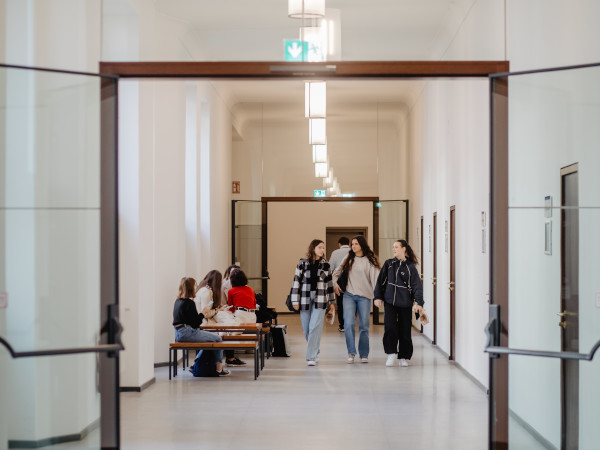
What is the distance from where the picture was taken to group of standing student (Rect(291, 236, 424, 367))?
34.0 feet

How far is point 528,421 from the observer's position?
4.86m

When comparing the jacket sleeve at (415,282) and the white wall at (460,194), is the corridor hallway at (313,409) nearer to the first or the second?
the white wall at (460,194)

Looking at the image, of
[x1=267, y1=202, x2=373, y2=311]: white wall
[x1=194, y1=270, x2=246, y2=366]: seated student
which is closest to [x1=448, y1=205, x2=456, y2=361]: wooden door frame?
[x1=194, y1=270, x2=246, y2=366]: seated student

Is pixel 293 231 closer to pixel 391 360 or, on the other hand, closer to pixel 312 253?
pixel 312 253

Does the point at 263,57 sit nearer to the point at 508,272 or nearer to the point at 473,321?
the point at 508,272

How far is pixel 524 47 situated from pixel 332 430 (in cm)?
321

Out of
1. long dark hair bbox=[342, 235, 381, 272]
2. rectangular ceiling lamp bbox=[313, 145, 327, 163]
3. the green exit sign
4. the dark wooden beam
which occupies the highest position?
rectangular ceiling lamp bbox=[313, 145, 327, 163]

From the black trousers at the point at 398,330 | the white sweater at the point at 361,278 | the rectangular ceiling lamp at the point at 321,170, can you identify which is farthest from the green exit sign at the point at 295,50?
the rectangular ceiling lamp at the point at 321,170

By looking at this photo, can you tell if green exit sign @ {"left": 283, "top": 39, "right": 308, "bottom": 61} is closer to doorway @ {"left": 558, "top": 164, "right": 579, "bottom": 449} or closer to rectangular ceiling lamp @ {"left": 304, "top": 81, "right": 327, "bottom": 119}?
doorway @ {"left": 558, "top": 164, "right": 579, "bottom": 449}

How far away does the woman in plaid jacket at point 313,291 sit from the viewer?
10633 millimetres

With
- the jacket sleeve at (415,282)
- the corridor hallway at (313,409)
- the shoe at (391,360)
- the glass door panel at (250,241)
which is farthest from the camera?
the glass door panel at (250,241)

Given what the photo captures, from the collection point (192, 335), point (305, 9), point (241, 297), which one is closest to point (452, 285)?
point (241, 297)

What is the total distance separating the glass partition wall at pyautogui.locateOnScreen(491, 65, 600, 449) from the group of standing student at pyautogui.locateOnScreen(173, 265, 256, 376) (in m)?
5.03

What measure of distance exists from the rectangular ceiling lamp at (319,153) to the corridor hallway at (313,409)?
7232mm
